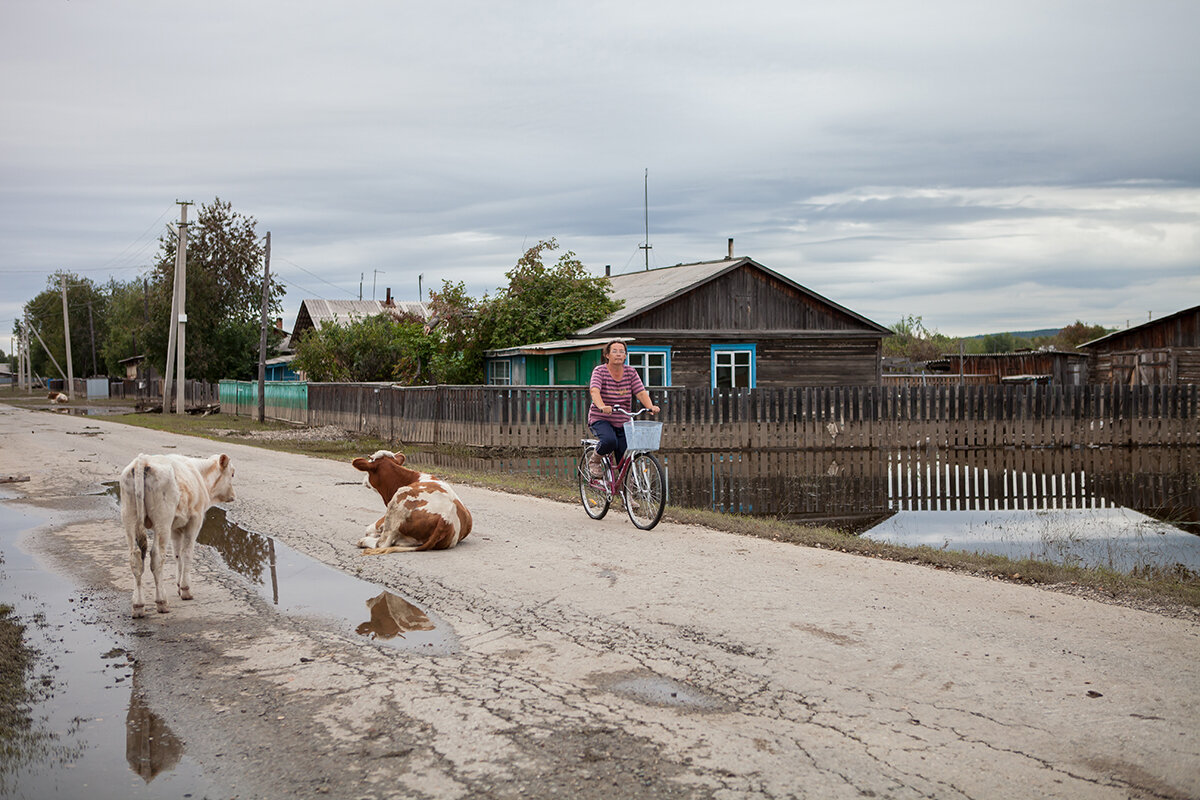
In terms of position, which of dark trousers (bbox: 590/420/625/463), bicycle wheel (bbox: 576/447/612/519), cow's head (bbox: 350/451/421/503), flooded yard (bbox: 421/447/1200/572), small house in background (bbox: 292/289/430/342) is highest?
small house in background (bbox: 292/289/430/342)

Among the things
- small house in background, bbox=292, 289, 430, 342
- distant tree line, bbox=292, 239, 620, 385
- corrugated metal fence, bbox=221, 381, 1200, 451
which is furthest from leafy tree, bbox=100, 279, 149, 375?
corrugated metal fence, bbox=221, 381, 1200, 451

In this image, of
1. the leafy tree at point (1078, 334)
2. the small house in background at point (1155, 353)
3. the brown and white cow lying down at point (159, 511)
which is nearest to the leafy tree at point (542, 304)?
the small house in background at point (1155, 353)

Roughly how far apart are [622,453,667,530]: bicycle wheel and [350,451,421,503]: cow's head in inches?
93.9

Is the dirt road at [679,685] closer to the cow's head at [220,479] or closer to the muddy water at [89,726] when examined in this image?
the muddy water at [89,726]

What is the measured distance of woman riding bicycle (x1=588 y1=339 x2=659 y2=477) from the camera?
432 inches

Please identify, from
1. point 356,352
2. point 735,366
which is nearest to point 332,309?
point 356,352

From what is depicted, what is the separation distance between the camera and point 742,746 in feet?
14.2

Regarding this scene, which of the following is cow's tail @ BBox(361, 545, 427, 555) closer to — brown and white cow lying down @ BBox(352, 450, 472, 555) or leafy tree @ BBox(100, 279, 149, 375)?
brown and white cow lying down @ BBox(352, 450, 472, 555)

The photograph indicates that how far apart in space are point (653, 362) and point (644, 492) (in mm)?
22130

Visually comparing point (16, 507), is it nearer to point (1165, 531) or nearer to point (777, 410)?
point (1165, 531)

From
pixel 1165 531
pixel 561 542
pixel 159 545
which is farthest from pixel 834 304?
pixel 159 545

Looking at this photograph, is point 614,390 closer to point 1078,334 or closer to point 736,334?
point 736,334

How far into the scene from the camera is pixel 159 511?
6.88 m

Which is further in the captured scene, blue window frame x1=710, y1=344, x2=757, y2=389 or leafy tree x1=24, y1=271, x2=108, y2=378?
leafy tree x1=24, y1=271, x2=108, y2=378
